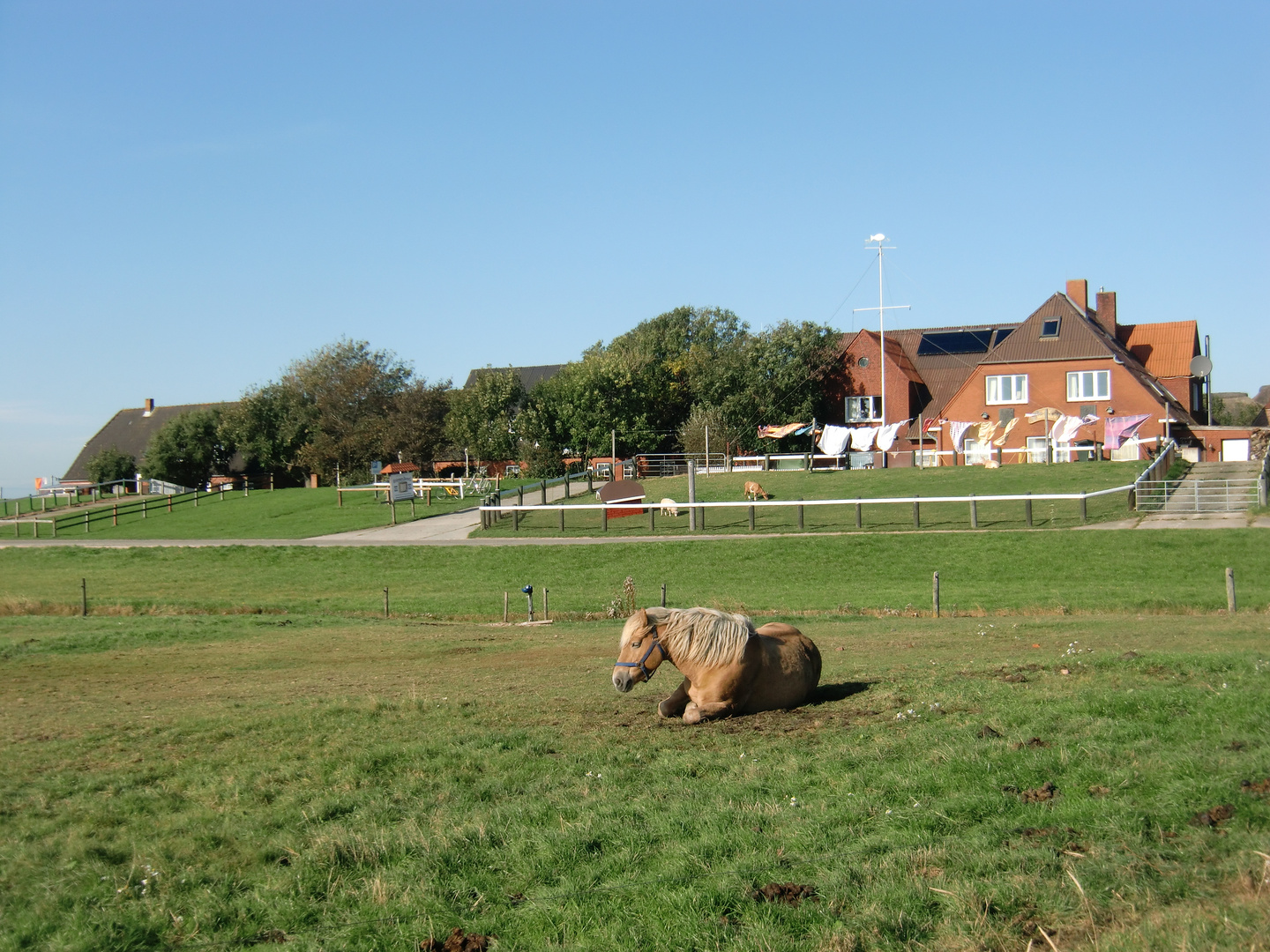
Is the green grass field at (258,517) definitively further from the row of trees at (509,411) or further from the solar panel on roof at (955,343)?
the solar panel on roof at (955,343)

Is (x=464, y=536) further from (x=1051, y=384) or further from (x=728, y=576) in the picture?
(x=1051, y=384)

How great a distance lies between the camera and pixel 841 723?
30.9ft

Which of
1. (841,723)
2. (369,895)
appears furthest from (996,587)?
(369,895)

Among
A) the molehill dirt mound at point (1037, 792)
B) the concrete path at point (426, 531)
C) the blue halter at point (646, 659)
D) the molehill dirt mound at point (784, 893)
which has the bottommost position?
the concrete path at point (426, 531)

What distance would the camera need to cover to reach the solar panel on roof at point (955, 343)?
242 feet

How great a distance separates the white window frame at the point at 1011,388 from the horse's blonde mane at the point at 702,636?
5424 cm

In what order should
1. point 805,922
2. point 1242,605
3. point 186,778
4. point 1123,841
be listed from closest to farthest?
1. point 805,922
2. point 1123,841
3. point 186,778
4. point 1242,605

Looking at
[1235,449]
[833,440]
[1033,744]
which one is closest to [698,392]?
[833,440]

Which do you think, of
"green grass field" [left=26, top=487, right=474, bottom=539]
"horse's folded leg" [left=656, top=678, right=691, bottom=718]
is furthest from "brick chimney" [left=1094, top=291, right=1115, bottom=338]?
"horse's folded leg" [left=656, top=678, right=691, bottom=718]

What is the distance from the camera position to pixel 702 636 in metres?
10.2

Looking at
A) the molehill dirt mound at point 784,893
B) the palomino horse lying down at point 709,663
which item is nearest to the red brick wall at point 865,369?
the palomino horse lying down at point 709,663

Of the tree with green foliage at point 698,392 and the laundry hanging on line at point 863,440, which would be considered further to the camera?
the tree with green foliage at point 698,392

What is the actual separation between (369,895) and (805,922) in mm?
2734

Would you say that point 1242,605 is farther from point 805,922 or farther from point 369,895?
point 369,895
